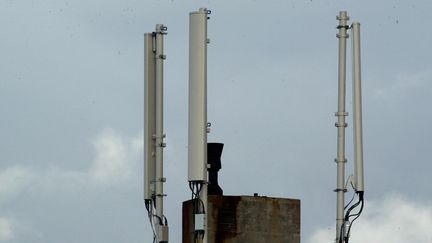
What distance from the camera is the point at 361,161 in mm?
45594

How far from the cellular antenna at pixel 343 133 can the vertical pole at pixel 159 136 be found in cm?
425

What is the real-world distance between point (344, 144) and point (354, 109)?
34.2 inches

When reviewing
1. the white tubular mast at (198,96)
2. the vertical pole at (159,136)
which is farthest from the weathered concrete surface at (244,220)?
the white tubular mast at (198,96)

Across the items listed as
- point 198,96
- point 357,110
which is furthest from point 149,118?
point 357,110

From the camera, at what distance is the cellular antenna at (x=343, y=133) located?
4534 centimetres

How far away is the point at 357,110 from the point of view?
45.8m

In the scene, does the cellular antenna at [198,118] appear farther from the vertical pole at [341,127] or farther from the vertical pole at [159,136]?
the vertical pole at [341,127]

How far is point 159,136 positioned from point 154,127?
14.6 inches

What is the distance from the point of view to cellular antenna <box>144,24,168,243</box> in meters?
44.5

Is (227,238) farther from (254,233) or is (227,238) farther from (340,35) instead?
(340,35)

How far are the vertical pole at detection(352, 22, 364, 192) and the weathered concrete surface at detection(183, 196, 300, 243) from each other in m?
2.05

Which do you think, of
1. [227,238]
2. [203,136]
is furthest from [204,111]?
[227,238]

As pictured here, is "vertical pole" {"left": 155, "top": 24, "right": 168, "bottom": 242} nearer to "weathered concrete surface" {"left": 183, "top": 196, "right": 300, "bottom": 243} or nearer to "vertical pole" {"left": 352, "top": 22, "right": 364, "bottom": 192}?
"weathered concrete surface" {"left": 183, "top": 196, "right": 300, "bottom": 243}

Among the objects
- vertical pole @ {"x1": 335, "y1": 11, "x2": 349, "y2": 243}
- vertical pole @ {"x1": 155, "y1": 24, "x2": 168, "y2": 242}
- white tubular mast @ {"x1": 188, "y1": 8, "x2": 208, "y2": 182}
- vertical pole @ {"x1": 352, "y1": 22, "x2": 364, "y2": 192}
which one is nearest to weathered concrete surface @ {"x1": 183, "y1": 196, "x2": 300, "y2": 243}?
vertical pole @ {"x1": 155, "y1": 24, "x2": 168, "y2": 242}
